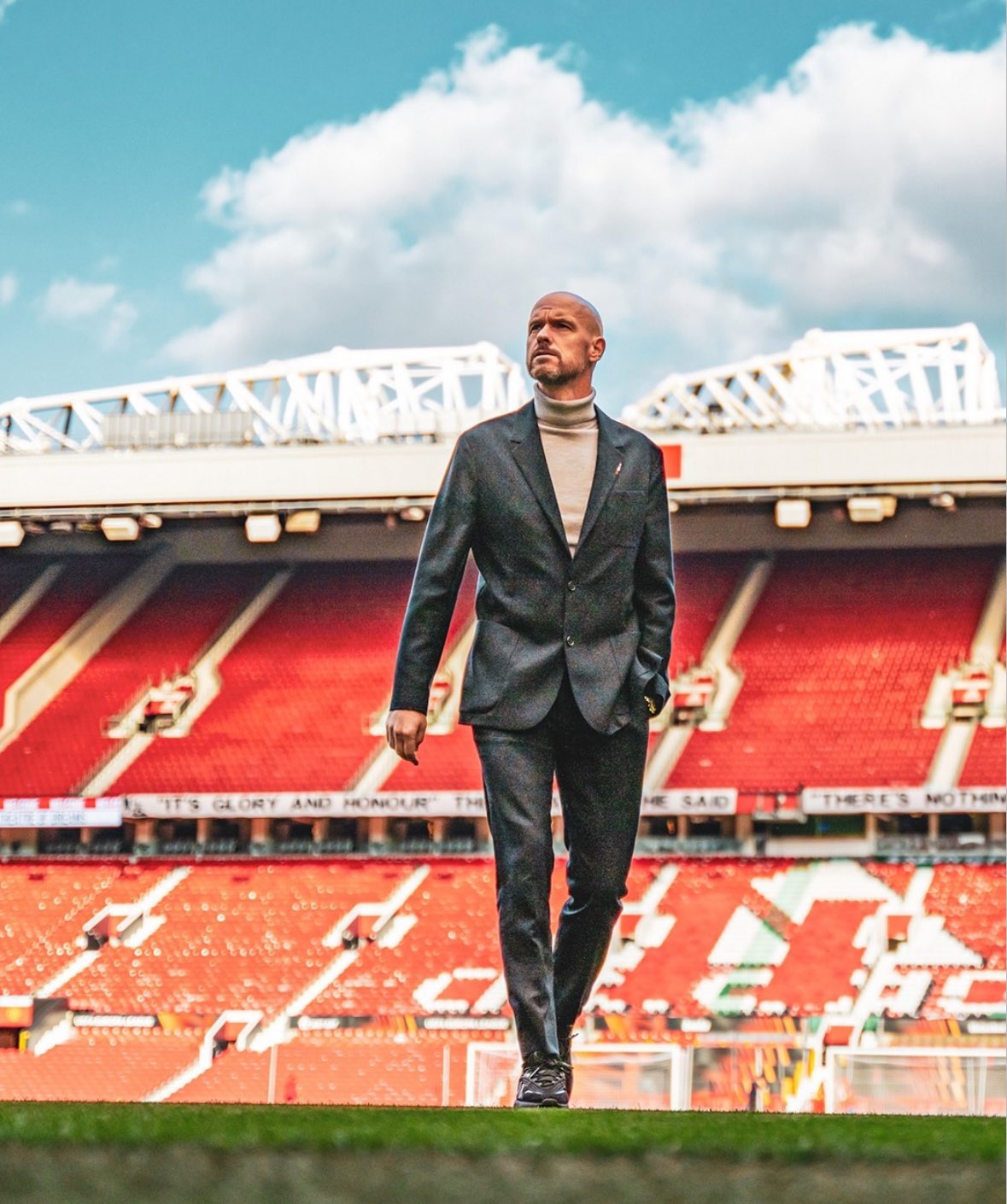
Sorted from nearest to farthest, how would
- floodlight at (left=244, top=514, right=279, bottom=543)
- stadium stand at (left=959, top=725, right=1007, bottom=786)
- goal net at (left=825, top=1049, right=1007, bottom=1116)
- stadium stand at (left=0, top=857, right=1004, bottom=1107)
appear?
goal net at (left=825, top=1049, right=1007, bottom=1116), stadium stand at (left=0, top=857, right=1004, bottom=1107), stadium stand at (left=959, top=725, right=1007, bottom=786), floodlight at (left=244, top=514, right=279, bottom=543)

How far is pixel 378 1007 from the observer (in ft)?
46.7

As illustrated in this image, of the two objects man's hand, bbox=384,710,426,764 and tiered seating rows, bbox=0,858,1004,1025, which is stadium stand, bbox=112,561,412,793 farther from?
man's hand, bbox=384,710,426,764

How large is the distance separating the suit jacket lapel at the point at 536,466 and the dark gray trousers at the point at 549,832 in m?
0.33

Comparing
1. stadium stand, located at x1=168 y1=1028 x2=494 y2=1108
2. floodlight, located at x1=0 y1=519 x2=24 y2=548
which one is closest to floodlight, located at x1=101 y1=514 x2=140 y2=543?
floodlight, located at x1=0 y1=519 x2=24 y2=548

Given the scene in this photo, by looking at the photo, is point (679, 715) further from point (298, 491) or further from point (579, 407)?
point (579, 407)

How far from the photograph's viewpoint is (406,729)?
331 centimetres

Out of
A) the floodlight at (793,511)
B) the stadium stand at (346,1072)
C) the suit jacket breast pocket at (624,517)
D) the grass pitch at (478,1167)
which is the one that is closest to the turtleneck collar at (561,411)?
the suit jacket breast pocket at (624,517)

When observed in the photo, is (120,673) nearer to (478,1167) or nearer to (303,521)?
(303,521)

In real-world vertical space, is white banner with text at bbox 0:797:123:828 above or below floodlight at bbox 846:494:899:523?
below

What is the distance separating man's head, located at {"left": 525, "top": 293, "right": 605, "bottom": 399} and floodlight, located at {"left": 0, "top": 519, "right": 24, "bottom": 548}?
636 inches

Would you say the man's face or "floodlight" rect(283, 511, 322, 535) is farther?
"floodlight" rect(283, 511, 322, 535)

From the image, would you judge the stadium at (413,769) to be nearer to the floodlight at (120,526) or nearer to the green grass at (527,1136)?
the floodlight at (120,526)

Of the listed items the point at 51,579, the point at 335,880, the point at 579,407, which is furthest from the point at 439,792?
the point at 579,407

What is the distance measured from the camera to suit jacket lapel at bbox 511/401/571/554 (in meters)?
3.31
